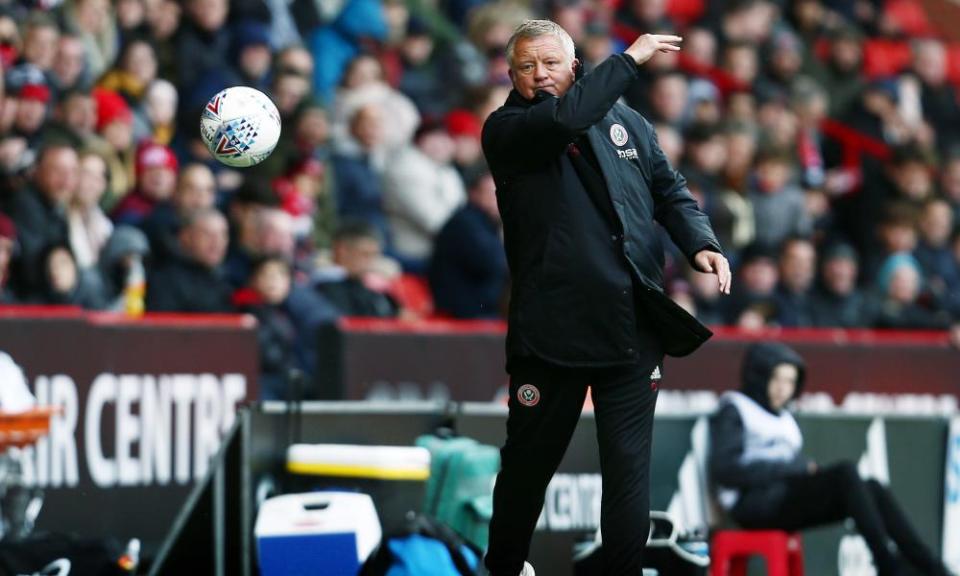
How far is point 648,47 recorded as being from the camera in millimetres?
6762

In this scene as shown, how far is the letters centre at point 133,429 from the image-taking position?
9750mm

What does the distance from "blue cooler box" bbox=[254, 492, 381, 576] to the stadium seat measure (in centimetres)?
239

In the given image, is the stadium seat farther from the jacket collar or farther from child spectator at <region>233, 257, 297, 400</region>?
the jacket collar

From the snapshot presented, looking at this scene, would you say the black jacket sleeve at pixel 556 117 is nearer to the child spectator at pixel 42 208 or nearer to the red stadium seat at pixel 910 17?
the child spectator at pixel 42 208

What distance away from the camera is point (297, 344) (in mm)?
11664

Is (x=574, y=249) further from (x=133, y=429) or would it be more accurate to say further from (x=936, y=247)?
(x=936, y=247)

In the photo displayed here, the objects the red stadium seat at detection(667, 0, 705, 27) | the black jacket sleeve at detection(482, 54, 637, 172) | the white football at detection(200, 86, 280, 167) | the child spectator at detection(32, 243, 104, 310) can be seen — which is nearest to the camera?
the black jacket sleeve at detection(482, 54, 637, 172)

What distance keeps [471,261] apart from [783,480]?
10.3ft

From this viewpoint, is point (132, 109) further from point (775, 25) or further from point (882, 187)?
point (775, 25)

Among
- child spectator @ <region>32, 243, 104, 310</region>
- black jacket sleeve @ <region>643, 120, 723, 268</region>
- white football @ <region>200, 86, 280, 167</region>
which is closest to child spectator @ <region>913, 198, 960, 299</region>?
child spectator @ <region>32, 243, 104, 310</region>

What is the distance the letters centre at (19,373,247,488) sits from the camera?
975 centimetres

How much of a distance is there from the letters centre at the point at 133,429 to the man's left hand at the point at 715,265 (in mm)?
4088

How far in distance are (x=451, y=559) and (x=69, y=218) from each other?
4.00m

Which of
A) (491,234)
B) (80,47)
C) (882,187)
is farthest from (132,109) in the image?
(882,187)
